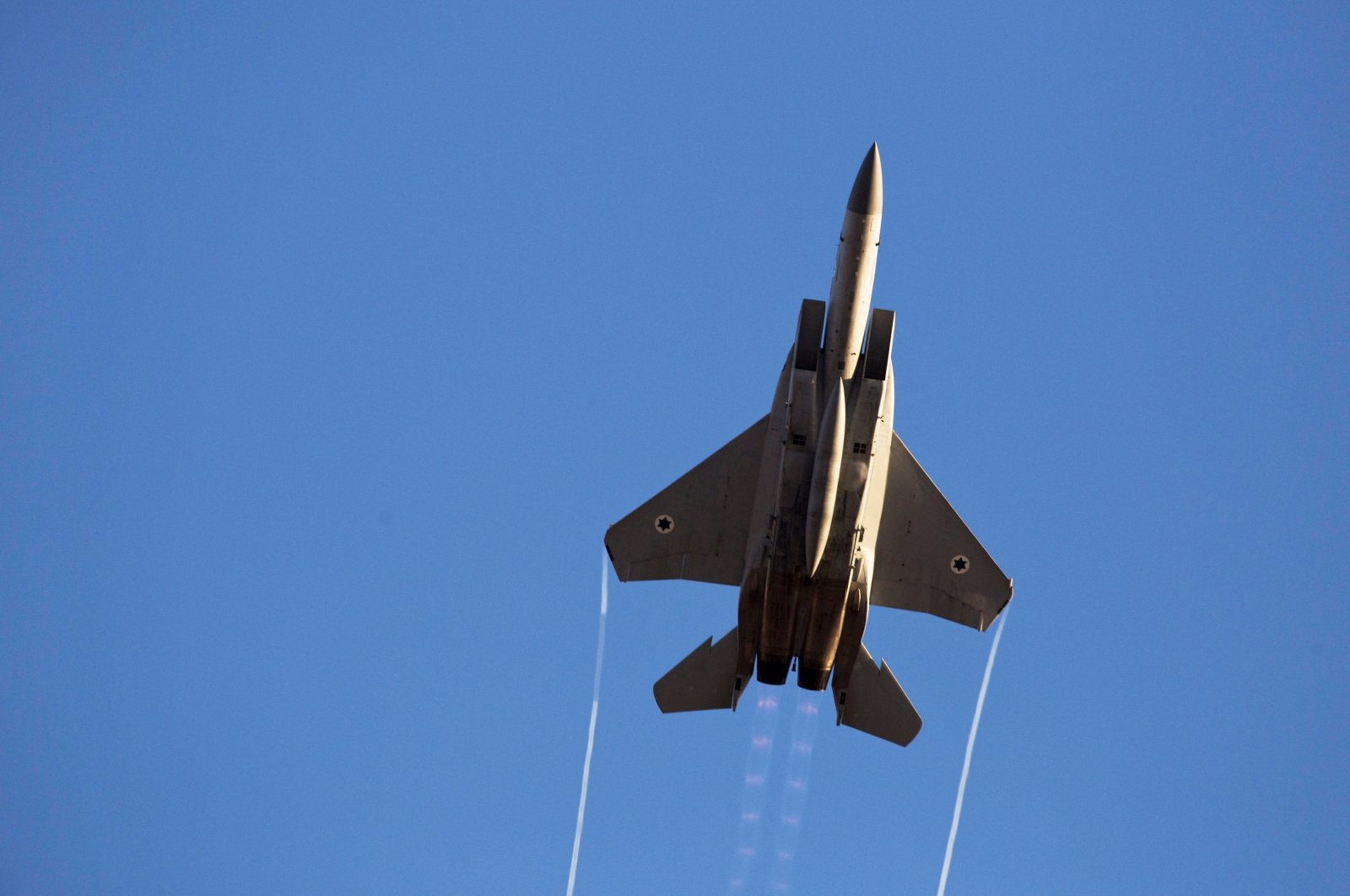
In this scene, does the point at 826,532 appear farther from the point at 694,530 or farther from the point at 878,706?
the point at 878,706

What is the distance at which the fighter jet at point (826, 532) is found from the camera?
28.5 meters

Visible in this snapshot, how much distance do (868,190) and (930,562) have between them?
8257 mm

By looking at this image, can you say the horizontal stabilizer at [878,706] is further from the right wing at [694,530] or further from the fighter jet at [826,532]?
the right wing at [694,530]

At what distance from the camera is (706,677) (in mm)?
32250

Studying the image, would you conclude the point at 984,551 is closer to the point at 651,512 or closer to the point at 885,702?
the point at 885,702

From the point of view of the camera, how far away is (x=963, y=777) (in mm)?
30891

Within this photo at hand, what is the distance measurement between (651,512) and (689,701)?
160 inches

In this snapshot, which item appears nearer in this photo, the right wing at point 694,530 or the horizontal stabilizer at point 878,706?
the right wing at point 694,530

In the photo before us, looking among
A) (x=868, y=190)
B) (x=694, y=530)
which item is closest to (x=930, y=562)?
(x=694, y=530)

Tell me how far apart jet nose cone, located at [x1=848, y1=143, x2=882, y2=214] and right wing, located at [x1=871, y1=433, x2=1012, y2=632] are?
596cm

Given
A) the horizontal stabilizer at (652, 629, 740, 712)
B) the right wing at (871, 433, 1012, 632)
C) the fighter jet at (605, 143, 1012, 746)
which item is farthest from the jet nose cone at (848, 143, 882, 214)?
the horizontal stabilizer at (652, 629, 740, 712)

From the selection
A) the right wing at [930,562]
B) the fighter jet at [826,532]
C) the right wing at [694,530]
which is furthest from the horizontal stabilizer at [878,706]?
the right wing at [694,530]

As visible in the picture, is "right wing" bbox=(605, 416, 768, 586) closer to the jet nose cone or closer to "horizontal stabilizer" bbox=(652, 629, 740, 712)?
"horizontal stabilizer" bbox=(652, 629, 740, 712)

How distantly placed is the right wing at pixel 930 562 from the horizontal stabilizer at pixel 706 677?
127 inches
